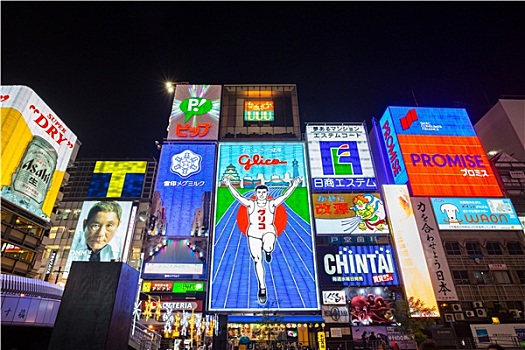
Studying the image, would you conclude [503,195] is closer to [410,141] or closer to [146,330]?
[410,141]

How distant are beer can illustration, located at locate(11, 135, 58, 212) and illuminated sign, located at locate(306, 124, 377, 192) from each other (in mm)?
29086

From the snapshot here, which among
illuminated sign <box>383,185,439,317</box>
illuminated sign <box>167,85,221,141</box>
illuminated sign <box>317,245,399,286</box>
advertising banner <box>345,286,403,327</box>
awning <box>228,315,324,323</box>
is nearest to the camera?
awning <box>228,315,324,323</box>

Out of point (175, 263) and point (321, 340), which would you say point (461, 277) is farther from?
point (175, 263)

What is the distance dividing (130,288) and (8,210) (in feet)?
114

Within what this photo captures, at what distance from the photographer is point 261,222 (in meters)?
30.5

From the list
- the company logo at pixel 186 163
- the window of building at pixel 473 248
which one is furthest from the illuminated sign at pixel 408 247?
the company logo at pixel 186 163

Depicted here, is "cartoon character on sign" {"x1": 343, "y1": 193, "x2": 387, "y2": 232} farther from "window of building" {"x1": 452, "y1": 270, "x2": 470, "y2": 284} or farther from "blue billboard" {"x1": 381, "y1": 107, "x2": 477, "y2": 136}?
"blue billboard" {"x1": 381, "y1": 107, "x2": 477, "y2": 136}

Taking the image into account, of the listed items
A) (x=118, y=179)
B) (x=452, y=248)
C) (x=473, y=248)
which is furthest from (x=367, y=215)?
(x=118, y=179)

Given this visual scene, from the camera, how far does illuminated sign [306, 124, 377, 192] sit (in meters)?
33.3

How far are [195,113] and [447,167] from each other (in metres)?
30.9

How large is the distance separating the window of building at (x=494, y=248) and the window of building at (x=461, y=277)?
13.0 feet

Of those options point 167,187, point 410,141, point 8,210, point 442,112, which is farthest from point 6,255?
point 442,112

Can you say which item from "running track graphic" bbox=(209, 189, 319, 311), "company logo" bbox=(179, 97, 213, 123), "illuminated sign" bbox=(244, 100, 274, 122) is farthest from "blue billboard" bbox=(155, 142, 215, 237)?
"illuminated sign" bbox=(244, 100, 274, 122)

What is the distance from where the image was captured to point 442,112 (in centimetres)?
4147
